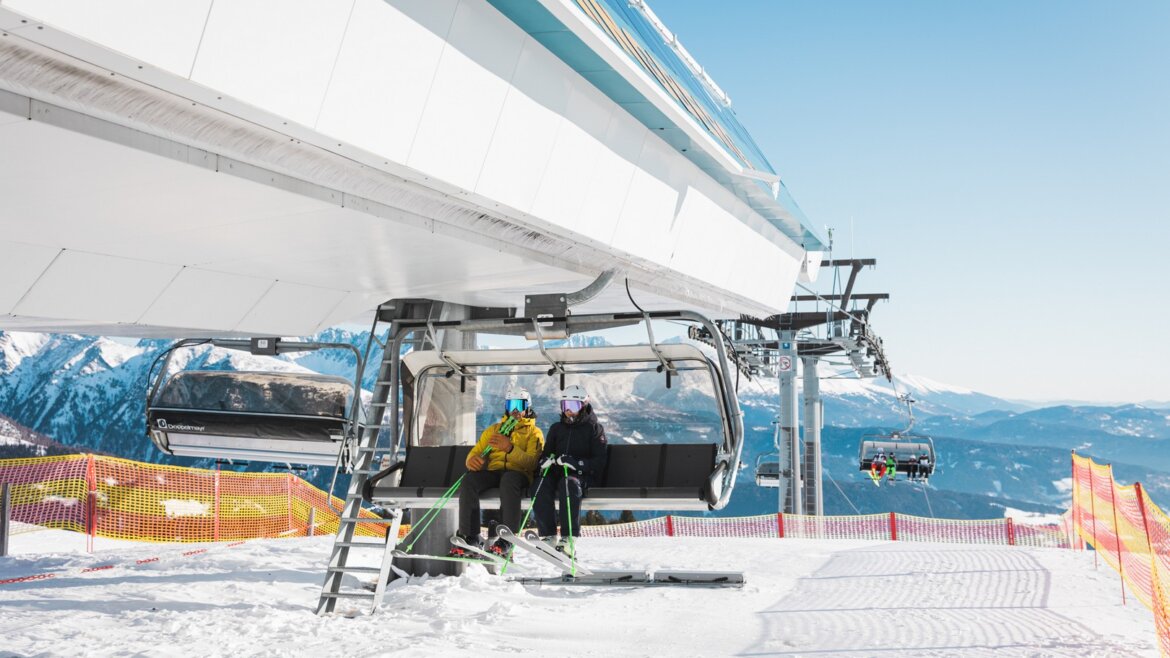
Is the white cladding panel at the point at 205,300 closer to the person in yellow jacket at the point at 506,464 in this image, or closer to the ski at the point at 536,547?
the person in yellow jacket at the point at 506,464

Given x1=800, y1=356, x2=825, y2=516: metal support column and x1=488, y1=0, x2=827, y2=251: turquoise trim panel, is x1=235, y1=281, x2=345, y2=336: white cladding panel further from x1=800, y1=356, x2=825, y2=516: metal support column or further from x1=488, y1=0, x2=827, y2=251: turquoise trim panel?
x1=800, y1=356, x2=825, y2=516: metal support column

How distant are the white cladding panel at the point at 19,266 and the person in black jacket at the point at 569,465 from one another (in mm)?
5245

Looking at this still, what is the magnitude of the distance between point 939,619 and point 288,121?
921cm

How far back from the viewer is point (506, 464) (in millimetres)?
10422

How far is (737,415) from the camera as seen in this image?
31.5ft

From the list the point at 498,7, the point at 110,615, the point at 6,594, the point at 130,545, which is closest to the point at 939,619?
the point at 498,7

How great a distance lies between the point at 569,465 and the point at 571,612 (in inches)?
110

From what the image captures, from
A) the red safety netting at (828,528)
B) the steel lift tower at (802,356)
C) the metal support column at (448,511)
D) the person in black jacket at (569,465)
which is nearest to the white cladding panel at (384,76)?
the person in black jacket at (569,465)

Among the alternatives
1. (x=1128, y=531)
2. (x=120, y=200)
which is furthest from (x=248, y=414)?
(x=1128, y=531)

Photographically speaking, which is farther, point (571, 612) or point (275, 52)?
point (571, 612)

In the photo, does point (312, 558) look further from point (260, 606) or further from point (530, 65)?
point (530, 65)

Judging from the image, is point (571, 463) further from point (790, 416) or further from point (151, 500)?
point (790, 416)

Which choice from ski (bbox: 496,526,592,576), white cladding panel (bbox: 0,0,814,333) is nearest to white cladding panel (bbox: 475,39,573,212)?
white cladding panel (bbox: 0,0,814,333)

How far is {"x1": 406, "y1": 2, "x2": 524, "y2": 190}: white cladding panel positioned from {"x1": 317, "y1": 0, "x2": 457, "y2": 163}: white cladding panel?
0.15 m
